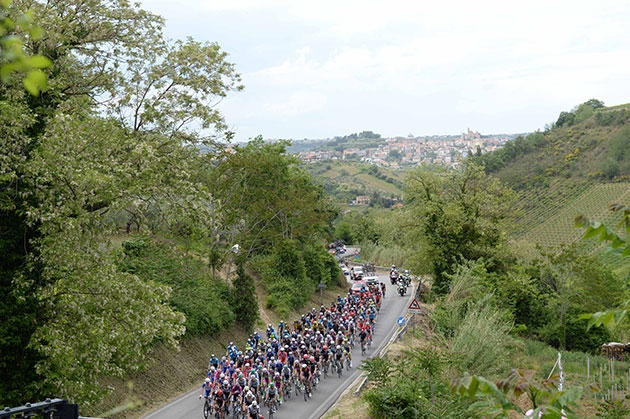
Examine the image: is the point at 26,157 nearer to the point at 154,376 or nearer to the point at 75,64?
A: the point at 75,64

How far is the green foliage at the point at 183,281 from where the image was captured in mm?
24000

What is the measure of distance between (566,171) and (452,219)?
90575 millimetres

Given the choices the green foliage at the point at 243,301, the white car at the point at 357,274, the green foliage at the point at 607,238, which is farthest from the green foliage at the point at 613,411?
the white car at the point at 357,274

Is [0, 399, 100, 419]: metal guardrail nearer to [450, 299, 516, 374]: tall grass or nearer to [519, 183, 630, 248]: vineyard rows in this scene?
[450, 299, 516, 374]: tall grass

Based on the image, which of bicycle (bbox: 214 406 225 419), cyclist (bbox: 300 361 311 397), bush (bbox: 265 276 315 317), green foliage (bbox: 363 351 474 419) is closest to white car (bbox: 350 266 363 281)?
bush (bbox: 265 276 315 317)

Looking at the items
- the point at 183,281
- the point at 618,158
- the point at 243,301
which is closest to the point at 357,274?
the point at 243,301

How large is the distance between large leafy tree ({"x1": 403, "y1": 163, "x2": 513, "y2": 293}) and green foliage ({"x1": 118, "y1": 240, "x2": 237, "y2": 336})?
1498 cm

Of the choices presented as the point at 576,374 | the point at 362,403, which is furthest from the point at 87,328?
the point at 576,374

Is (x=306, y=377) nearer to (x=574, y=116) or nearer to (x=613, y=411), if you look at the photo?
(x=613, y=411)

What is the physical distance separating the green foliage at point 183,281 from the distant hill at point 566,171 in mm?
62604

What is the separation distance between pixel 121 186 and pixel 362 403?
10.2m

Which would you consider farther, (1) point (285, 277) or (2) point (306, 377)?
(1) point (285, 277)

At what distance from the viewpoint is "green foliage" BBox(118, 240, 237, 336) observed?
945 inches

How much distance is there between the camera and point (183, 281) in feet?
85.3
